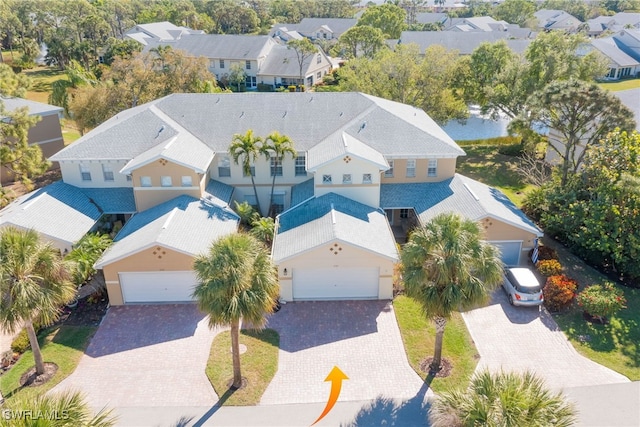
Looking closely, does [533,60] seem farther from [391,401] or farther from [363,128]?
[391,401]

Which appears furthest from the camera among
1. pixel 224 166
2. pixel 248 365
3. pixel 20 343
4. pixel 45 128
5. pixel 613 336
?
pixel 45 128

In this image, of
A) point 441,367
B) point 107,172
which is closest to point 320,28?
point 107,172

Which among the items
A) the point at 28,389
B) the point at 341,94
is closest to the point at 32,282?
the point at 28,389

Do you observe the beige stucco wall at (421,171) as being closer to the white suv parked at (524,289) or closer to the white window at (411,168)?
the white window at (411,168)

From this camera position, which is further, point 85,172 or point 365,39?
point 365,39

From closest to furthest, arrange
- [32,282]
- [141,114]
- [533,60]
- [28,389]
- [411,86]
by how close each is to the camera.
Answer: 1. [32,282]
2. [28,389]
3. [141,114]
4. [533,60]
5. [411,86]

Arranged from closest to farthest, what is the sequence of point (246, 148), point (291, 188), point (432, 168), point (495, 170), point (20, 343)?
1. point (20, 343)
2. point (246, 148)
3. point (432, 168)
4. point (291, 188)
5. point (495, 170)

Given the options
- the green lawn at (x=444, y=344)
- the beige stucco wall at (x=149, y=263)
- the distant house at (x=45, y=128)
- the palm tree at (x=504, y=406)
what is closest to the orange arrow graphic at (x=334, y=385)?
the green lawn at (x=444, y=344)

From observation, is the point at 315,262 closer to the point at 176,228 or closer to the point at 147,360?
the point at 176,228
